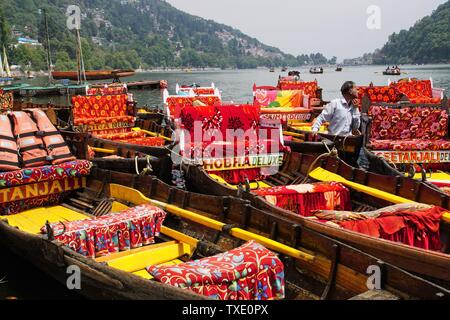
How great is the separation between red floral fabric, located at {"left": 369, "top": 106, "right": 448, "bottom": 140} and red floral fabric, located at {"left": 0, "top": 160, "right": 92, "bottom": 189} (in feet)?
21.2

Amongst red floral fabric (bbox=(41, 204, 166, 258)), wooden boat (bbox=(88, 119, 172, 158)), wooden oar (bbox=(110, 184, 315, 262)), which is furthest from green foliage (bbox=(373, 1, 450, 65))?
red floral fabric (bbox=(41, 204, 166, 258))

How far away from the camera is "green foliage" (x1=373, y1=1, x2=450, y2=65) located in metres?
134

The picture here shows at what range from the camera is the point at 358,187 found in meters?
7.57

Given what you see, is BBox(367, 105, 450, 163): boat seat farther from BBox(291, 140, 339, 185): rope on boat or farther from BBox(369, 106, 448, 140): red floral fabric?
BBox(291, 140, 339, 185): rope on boat

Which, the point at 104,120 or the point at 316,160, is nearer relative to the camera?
the point at 316,160

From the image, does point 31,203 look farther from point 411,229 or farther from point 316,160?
point 411,229

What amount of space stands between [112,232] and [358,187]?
12.5 feet

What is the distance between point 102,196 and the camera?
329 inches

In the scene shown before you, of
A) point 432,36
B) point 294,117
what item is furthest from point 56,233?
point 432,36

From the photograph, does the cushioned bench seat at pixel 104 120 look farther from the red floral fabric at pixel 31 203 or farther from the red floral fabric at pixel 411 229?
the red floral fabric at pixel 411 229

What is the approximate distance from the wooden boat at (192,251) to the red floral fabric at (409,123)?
5875 mm

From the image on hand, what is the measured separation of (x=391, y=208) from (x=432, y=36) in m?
151

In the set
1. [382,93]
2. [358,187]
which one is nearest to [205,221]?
[358,187]

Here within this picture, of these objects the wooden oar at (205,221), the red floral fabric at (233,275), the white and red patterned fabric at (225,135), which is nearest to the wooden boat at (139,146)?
the white and red patterned fabric at (225,135)
